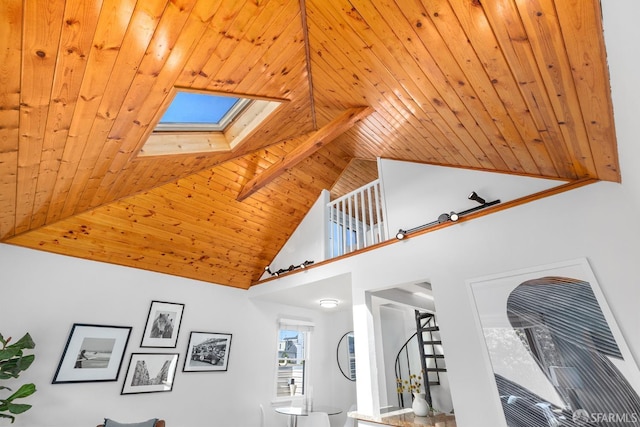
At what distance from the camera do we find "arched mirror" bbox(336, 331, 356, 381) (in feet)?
19.8

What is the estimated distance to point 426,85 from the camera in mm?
2152

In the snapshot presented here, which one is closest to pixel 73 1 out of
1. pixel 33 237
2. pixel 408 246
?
pixel 408 246

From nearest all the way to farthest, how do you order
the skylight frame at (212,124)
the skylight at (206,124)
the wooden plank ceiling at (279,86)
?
1. the wooden plank ceiling at (279,86)
2. the skylight at (206,124)
3. the skylight frame at (212,124)

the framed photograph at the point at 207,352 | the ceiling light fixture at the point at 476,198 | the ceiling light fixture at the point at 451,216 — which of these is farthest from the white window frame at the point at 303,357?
the ceiling light fixture at the point at 476,198

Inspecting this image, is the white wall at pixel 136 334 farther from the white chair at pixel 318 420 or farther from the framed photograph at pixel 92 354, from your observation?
the white chair at pixel 318 420

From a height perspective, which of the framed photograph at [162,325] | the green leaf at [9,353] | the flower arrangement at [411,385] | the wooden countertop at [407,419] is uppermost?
the framed photograph at [162,325]

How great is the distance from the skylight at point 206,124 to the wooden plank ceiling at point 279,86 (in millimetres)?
140

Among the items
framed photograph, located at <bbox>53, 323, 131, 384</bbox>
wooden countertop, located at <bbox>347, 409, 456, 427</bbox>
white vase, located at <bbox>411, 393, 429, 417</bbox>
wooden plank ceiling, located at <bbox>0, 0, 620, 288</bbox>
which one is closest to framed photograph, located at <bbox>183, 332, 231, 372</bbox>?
framed photograph, located at <bbox>53, 323, 131, 384</bbox>

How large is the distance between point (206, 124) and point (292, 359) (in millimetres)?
4709

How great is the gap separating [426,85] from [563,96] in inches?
32.3

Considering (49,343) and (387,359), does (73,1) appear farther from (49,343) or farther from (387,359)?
(387,359)

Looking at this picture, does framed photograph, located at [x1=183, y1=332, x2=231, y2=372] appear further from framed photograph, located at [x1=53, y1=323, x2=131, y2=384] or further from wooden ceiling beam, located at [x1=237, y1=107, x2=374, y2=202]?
wooden ceiling beam, located at [x1=237, y1=107, x2=374, y2=202]

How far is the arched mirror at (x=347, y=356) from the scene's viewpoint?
6025mm

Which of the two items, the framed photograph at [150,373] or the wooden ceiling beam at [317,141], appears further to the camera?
the framed photograph at [150,373]
